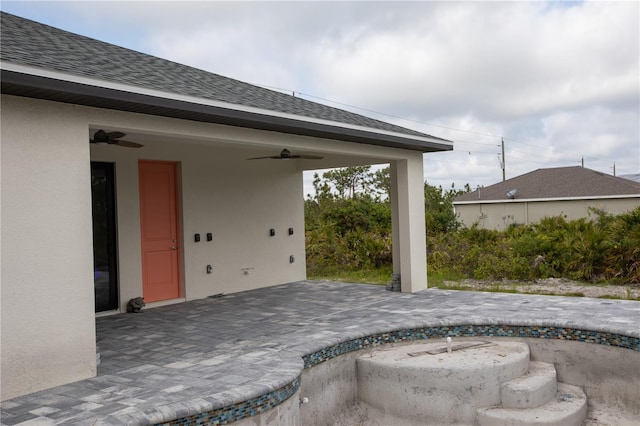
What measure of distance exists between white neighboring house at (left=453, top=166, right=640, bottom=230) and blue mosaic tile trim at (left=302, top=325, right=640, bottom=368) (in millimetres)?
19539

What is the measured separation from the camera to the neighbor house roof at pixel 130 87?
186 inches

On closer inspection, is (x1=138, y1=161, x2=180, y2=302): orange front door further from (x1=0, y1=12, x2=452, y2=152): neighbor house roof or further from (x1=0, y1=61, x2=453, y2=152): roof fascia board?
(x1=0, y1=61, x2=453, y2=152): roof fascia board

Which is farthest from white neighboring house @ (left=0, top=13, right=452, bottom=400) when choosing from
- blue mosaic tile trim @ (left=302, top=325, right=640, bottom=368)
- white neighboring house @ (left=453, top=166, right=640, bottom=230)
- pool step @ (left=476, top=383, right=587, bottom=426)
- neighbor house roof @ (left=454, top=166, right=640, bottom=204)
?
neighbor house roof @ (left=454, top=166, right=640, bottom=204)

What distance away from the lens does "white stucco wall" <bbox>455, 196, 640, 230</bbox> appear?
2648 centimetres

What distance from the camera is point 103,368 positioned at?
18.1 feet

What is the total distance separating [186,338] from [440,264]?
8.80m

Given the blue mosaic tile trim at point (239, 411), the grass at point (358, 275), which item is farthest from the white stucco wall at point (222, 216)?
the blue mosaic tile trim at point (239, 411)

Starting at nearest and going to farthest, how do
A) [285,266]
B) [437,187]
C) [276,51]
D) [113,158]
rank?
[113,158]
[285,266]
[276,51]
[437,187]

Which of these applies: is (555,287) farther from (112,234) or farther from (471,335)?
(112,234)

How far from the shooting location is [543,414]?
5766 millimetres

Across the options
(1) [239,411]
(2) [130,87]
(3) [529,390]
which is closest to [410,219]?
(3) [529,390]

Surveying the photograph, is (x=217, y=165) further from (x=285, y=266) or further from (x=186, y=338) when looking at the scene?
(x=186, y=338)

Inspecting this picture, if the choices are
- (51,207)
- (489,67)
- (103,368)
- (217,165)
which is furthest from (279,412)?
(489,67)

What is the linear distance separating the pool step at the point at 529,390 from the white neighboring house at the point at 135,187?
4.13m
